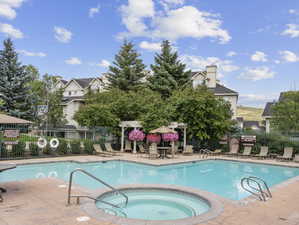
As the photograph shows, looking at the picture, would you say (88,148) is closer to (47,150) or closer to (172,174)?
(47,150)

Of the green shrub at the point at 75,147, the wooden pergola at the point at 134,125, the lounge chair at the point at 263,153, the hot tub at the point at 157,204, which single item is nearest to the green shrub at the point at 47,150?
the green shrub at the point at 75,147

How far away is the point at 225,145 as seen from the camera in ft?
65.7

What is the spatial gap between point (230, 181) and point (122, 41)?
94.7 ft

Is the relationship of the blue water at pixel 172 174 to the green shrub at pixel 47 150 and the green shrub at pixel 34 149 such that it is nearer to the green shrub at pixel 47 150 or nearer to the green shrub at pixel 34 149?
the green shrub at pixel 34 149

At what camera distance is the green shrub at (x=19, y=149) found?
1392 cm

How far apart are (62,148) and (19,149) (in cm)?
263

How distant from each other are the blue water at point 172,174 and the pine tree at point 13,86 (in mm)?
13159

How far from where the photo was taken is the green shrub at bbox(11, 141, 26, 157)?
13922 millimetres

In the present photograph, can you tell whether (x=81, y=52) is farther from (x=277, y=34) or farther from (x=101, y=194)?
(x=101, y=194)

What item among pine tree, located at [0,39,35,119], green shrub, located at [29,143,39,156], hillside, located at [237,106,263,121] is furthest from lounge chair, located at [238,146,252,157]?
hillside, located at [237,106,263,121]

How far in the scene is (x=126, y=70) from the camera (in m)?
33.5

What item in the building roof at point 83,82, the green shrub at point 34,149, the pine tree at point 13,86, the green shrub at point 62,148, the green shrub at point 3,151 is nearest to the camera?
the green shrub at point 3,151

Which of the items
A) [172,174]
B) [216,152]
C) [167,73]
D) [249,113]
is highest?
[167,73]

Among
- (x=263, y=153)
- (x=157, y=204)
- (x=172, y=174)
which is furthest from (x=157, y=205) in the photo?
(x=263, y=153)
